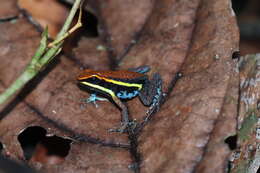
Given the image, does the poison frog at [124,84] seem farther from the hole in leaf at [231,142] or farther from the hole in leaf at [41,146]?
the hole in leaf at [231,142]

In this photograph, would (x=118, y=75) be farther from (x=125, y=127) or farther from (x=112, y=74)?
(x=125, y=127)

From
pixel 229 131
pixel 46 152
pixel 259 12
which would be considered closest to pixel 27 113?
pixel 46 152

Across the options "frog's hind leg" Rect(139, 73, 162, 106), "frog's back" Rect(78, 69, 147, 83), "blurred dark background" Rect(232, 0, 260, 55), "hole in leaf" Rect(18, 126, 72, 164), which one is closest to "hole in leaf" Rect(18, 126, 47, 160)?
"hole in leaf" Rect(18, 126, 72, 164)

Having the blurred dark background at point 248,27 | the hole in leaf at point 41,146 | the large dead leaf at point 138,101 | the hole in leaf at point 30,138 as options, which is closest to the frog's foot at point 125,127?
the large dead leaf at point 138,101

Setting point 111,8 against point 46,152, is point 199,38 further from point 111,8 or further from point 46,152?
point 46,152

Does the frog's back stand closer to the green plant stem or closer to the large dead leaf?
the large dead leaf

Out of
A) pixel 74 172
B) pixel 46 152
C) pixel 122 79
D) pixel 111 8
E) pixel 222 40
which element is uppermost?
pixel 222 40

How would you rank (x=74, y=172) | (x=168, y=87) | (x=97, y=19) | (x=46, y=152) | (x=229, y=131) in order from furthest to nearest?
1. (x=97, y=19)
2. (x=46, y=152)
3. (x=168, y=87)
4. (x=74, y=172)
5. (x=229, y=131)
